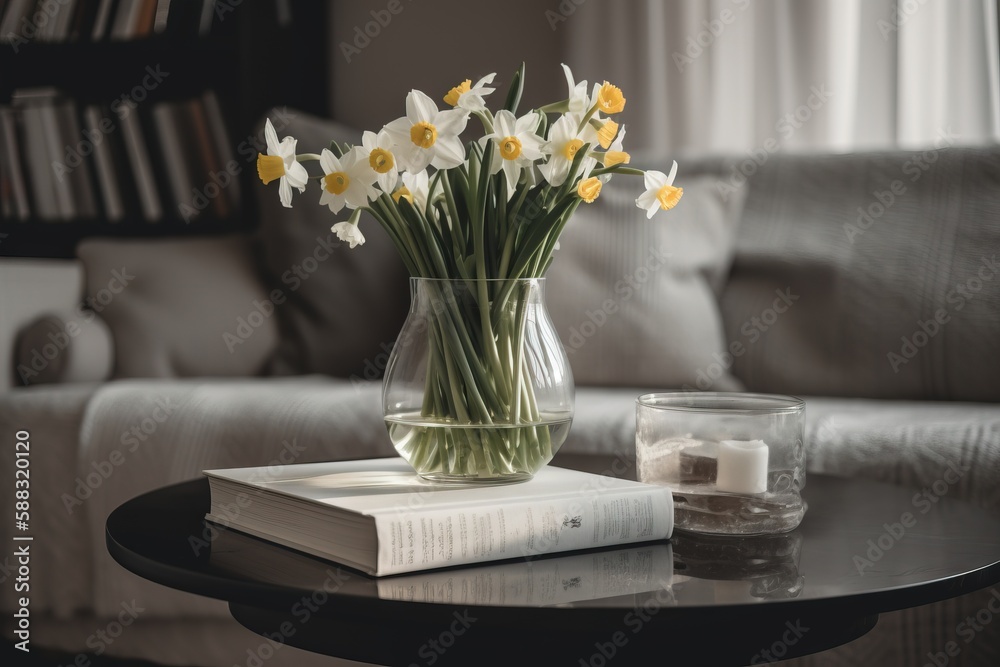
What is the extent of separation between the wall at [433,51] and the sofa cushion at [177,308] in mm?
840

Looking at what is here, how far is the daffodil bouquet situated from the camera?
0.75 m

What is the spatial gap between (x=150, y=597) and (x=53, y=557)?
0.75ft

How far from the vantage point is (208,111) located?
8.52 ft

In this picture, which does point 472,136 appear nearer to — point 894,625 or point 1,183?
point 1,183

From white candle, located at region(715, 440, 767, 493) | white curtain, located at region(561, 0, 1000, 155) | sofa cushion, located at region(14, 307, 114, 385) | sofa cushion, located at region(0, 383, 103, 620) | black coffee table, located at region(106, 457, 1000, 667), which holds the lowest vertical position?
sofa cushion, located at region(0, 383, 103, 620)

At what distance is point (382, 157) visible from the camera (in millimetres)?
747

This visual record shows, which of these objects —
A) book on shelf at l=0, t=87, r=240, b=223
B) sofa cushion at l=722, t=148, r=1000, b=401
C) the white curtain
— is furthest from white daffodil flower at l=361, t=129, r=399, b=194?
book on shelf at l=0, t=87, r=240, b=223

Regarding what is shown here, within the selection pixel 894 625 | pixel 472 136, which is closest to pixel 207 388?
pixel 472 136

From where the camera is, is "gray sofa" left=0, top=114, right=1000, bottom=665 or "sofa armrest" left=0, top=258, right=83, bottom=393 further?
"sofa armrest" left=0, top=258, right=83, bottom=393

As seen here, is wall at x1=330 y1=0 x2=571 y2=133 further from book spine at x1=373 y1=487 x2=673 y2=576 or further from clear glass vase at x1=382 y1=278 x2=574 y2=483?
book spine at x1=373 y1=487 x2=673 y2=576

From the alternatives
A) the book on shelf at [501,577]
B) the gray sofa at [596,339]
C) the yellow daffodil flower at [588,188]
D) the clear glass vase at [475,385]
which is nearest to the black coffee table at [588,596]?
the book on shelf at [501,577]

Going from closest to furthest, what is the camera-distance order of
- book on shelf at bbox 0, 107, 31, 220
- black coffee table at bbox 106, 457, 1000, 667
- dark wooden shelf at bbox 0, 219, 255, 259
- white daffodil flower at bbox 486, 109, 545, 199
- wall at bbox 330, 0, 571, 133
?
black coffee table at bbox 106, 457, 1000, 667, white daffodil flower at bbox 486, 109, 545, 199, book on shelf at bbox 0, 107, 31, 220, dark wooden shelf at bbox 0, 219, 255, 259, wall at bbox 330, 0, 571, 133

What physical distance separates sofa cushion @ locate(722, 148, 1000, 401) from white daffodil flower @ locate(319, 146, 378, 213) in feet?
4.06

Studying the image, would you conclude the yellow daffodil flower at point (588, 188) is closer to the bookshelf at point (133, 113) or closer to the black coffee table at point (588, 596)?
the black coffee table at point (588, 596)
